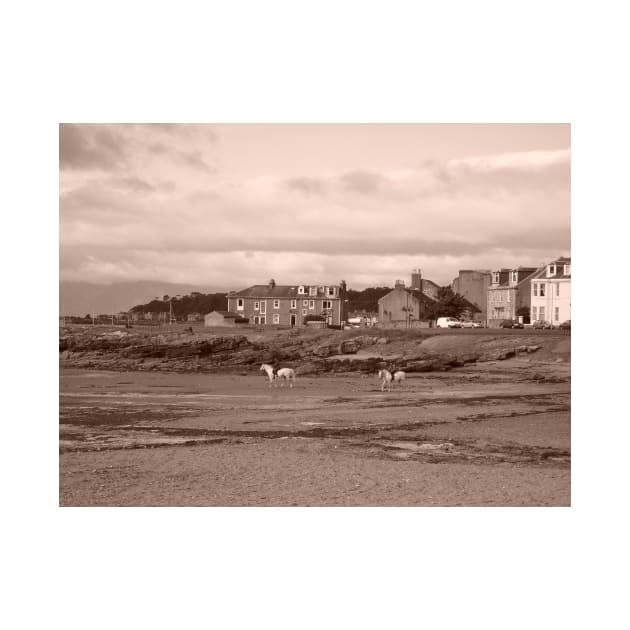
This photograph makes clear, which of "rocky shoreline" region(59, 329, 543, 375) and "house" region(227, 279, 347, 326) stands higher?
"house" region(227, 279, 347, 326)

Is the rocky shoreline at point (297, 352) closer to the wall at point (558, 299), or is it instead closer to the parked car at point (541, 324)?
the parked car at point (541, 324)

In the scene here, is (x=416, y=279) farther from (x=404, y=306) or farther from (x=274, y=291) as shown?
(x=274, y=291)

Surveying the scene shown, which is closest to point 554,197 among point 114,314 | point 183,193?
point 183,193

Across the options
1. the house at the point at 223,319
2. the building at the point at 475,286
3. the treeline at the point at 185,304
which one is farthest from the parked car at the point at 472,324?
the treeline at the point at 185,304

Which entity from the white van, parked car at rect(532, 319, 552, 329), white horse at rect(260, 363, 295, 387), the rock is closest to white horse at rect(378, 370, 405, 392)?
the rock

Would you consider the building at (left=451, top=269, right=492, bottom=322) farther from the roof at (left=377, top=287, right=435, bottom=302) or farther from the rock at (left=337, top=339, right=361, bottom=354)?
the rock at (left=337, top=339, right=361, bottom=354)

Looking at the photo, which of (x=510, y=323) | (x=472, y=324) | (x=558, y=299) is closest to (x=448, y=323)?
(x=472, y=324)
